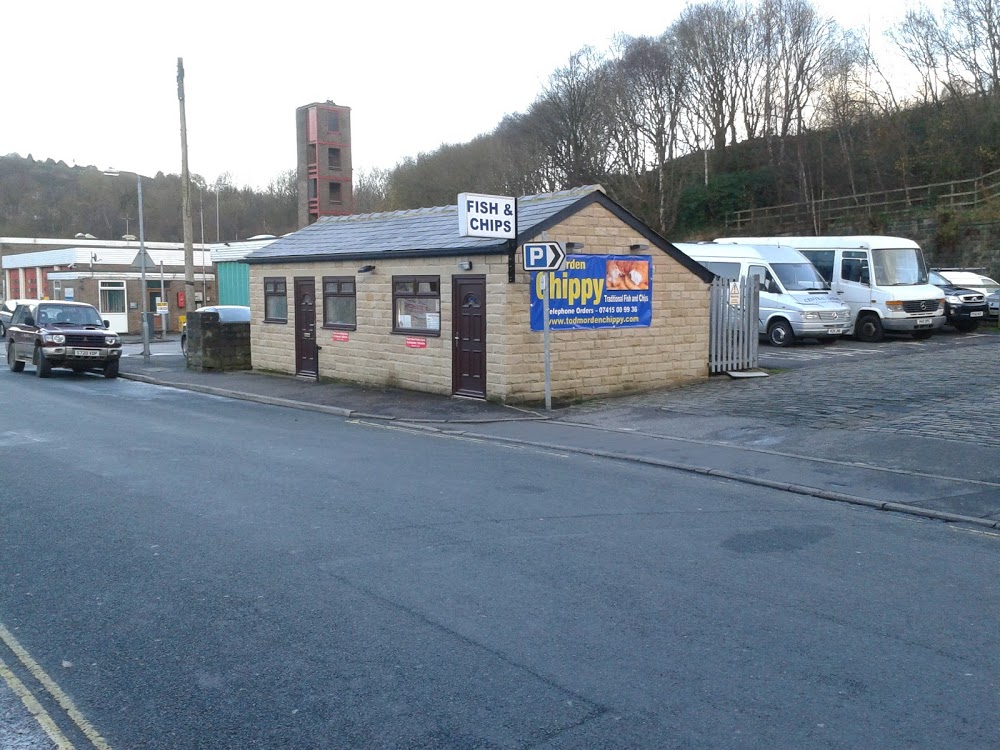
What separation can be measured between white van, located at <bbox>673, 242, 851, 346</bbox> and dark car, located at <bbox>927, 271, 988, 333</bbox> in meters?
4.12

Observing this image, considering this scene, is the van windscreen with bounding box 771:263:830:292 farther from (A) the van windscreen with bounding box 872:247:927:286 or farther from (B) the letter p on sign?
(B) the letter p on sign

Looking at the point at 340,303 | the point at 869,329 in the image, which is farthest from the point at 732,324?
the point at 340,303

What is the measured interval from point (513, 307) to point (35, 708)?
39.9 feet

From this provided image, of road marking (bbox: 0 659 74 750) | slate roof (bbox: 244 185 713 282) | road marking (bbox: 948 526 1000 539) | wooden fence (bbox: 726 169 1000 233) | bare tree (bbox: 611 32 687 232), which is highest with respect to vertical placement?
bare tree (bbox: 611 32 687 232)

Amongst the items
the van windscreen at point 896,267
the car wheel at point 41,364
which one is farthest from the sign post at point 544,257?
the car wheel at point 41,364

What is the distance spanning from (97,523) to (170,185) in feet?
278

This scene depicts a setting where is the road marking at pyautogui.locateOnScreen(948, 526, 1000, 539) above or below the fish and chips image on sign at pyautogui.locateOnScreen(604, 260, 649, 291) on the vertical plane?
below

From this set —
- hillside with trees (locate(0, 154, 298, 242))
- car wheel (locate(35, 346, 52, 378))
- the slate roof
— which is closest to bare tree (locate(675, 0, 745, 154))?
the slate roof

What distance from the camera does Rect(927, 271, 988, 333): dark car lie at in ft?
88.9

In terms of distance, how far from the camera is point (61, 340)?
2344 centimetres

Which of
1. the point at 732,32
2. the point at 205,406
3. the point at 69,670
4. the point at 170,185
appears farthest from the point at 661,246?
the point at 170,185

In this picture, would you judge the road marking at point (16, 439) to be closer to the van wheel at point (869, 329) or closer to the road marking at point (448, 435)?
the road marking at point (448, 435)

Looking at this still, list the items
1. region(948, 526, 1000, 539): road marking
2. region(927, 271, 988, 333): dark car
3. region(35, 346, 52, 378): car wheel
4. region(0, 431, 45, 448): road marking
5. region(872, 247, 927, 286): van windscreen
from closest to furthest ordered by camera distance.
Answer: region(948, 526, 1000, 539): road marking < region(0, 431, 45, 448): road marking < region(35, 346, 52, 378): car wheel < region(872, 247, 927, 286): van windscreen < region(927, 271, 988, 333): dark car

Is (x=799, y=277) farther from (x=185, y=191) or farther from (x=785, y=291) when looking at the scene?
(x=185, y=191)
